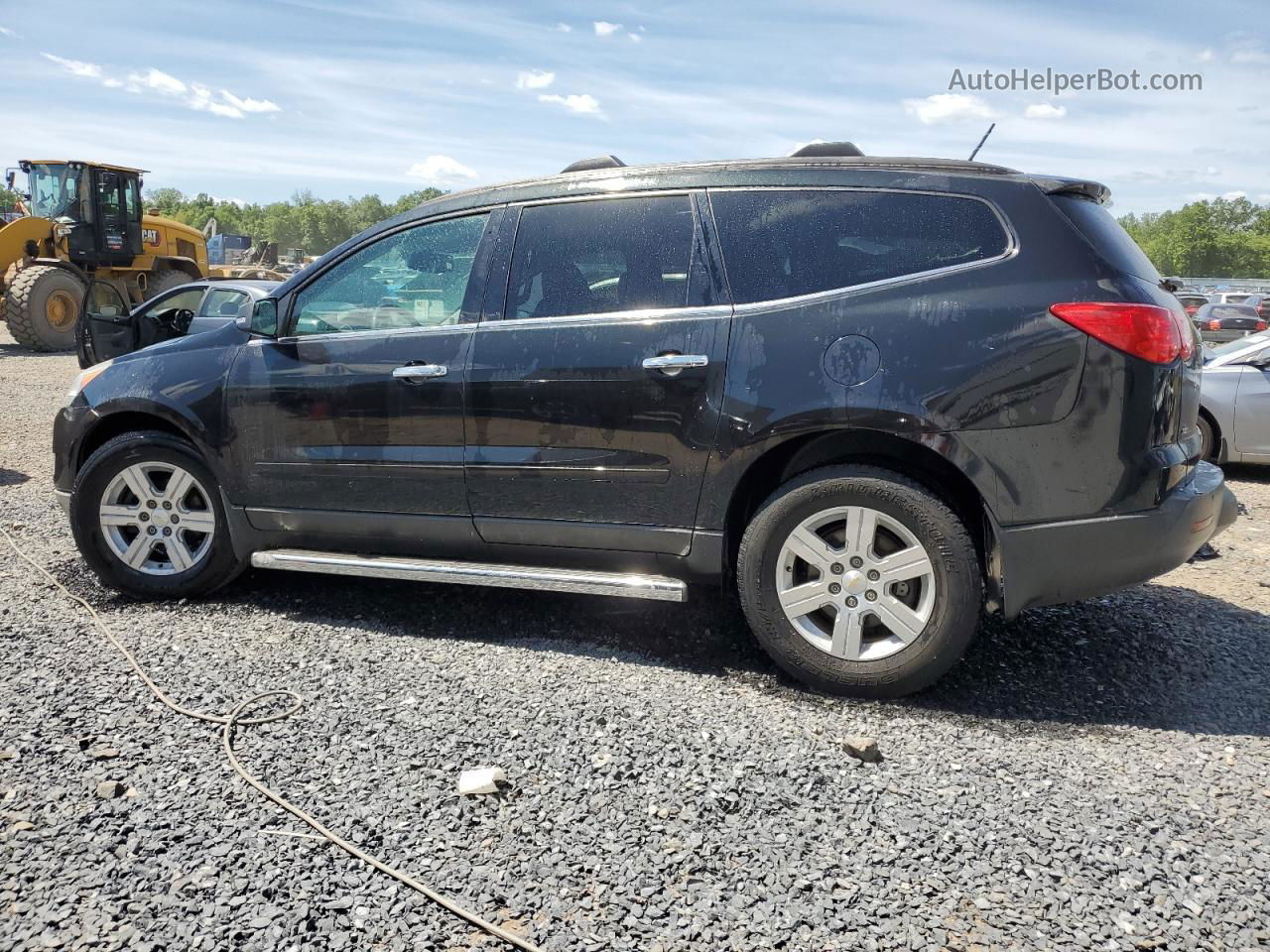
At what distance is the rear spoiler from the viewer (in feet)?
11.3

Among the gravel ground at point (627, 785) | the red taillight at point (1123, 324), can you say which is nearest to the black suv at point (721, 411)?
the red taillight at point (1123, 324)

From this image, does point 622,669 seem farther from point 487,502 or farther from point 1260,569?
point 1260,569

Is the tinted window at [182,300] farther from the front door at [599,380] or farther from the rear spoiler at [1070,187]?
the rear spoiler at [1070,187]

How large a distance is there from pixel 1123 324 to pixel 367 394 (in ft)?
9.55

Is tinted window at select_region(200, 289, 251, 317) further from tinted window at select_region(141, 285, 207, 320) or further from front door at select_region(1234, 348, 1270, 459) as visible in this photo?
front door at select_region(1234, 348, 1270, 459)

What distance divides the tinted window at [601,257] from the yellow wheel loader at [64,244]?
16792 millimetres

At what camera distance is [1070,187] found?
11.4ft

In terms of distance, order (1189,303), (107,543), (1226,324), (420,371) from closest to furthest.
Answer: (420,371)
(1189,303)
(107,543)
(1226,324)

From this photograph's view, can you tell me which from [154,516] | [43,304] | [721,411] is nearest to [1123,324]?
[721,411]

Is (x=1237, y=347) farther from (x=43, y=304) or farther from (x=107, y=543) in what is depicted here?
(x=43, y=304)

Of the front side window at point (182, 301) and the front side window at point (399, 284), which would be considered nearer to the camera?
the front side window at point (399, 284)

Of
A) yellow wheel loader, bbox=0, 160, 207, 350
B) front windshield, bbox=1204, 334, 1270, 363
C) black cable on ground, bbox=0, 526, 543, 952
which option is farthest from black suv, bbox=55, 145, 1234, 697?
yellow wheel loader, bbox=0, 160, 207, 350

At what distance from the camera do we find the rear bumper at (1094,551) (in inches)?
130

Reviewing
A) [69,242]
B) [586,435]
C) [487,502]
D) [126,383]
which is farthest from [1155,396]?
[69,242]
